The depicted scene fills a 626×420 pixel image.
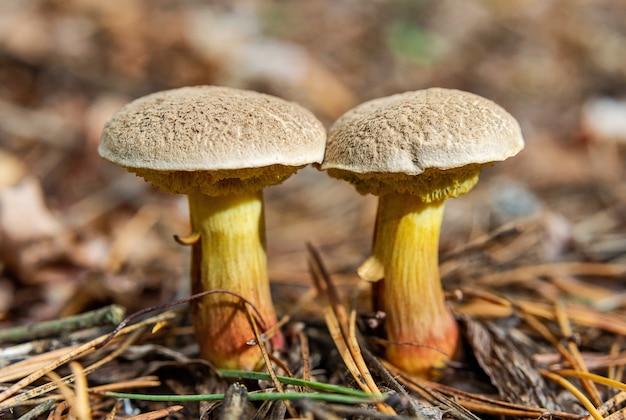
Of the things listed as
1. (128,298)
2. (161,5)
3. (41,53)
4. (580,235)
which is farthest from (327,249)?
(161,5)

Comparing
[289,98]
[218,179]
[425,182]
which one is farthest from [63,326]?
[289,98]

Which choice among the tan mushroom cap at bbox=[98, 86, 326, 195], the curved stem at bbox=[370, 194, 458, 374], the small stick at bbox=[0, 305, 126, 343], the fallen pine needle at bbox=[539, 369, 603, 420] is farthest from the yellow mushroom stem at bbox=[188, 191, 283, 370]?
the fallen pine needle at bbox=[539, 369, 603, 420]

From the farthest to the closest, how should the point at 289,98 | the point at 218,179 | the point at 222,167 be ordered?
the point at 289,98 < the point at 218,179 < the point at 222,167

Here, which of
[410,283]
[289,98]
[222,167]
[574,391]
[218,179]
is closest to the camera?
[222,167]

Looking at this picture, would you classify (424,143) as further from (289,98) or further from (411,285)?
(289,98)

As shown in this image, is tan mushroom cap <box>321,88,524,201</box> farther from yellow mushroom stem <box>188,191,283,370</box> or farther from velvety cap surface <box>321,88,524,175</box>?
yellow mushroom stem <box>188,191,283,370</box>

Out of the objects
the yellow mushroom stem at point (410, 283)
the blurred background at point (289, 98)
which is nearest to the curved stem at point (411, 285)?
the yellow mushroom stem at point (410, 283)

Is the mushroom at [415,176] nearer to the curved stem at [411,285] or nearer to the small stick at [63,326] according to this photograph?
the curved stem at [411,285]
